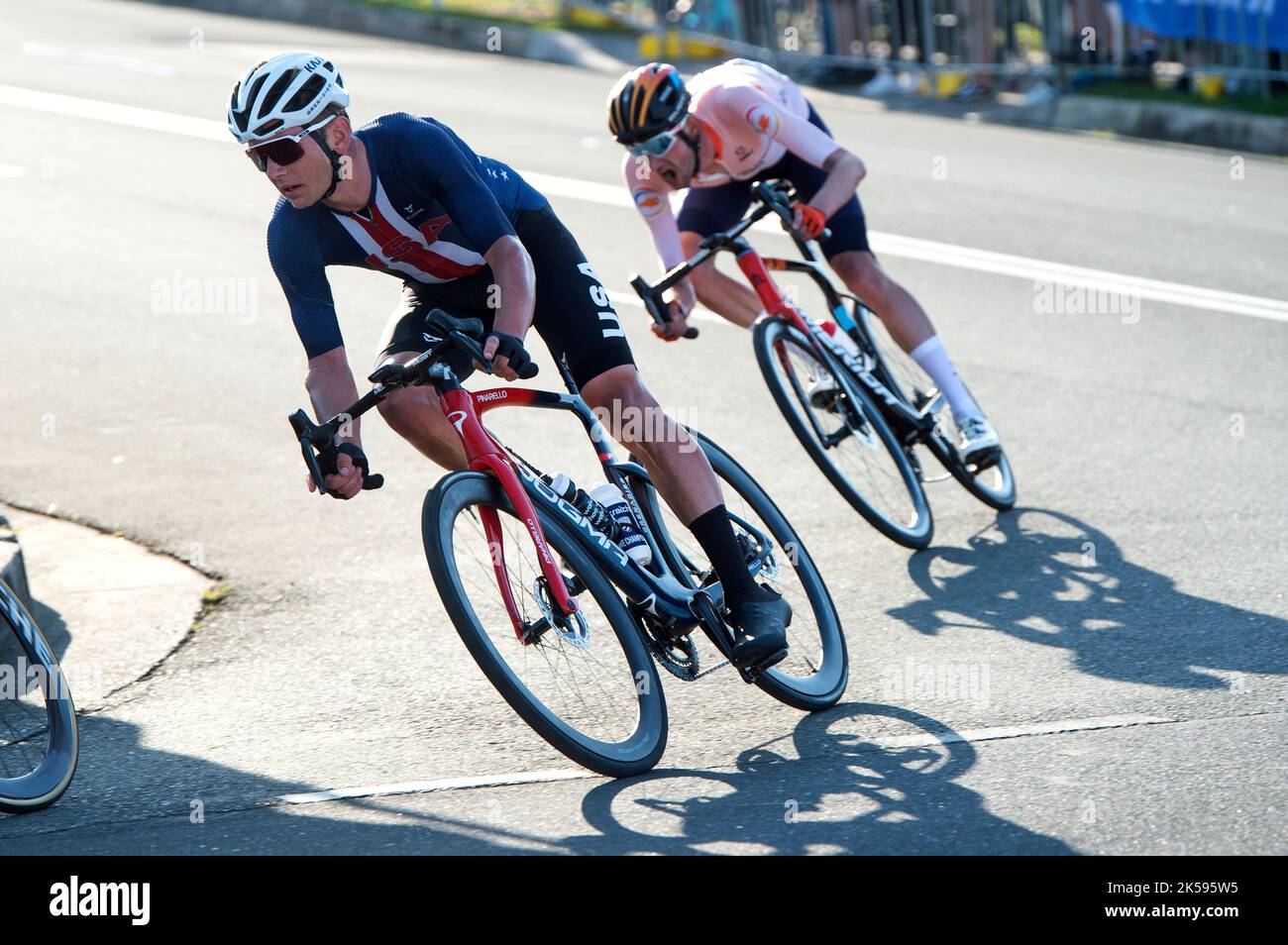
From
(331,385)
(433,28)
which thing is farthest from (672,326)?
(433,28)

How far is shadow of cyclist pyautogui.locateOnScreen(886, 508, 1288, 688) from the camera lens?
530 cm

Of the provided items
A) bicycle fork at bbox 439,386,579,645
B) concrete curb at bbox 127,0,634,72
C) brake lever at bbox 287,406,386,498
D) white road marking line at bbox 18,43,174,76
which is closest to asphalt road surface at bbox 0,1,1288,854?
bicycle fork at bbox 439,386,579,645

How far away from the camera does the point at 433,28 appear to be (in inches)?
939

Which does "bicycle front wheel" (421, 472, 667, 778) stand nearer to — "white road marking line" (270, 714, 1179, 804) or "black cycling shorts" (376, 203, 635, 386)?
"white road marking line" (270, 714, 1179, 804)

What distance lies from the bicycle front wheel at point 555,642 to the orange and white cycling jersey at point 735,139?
91.9 inches

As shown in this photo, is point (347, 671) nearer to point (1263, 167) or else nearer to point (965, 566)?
point (965, 566)

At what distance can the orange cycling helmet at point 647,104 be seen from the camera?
19.4 feet

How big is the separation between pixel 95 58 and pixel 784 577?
1792cm

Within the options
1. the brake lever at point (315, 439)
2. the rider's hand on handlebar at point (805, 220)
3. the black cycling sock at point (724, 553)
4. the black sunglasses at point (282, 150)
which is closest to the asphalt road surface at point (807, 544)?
the black cycling sock at point (724, 553)

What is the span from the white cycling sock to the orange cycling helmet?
1742mm

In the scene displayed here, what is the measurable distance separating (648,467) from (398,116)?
1.33 metres

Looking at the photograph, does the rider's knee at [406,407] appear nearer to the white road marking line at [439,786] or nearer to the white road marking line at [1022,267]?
the white road marking line at [439,786]

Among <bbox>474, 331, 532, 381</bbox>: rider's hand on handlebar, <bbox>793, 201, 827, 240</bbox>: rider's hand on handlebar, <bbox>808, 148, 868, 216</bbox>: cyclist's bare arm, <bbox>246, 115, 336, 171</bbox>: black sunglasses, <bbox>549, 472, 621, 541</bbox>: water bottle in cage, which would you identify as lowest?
<bbox>549, 472, 621, 541</bbox>: water bottle in cage
